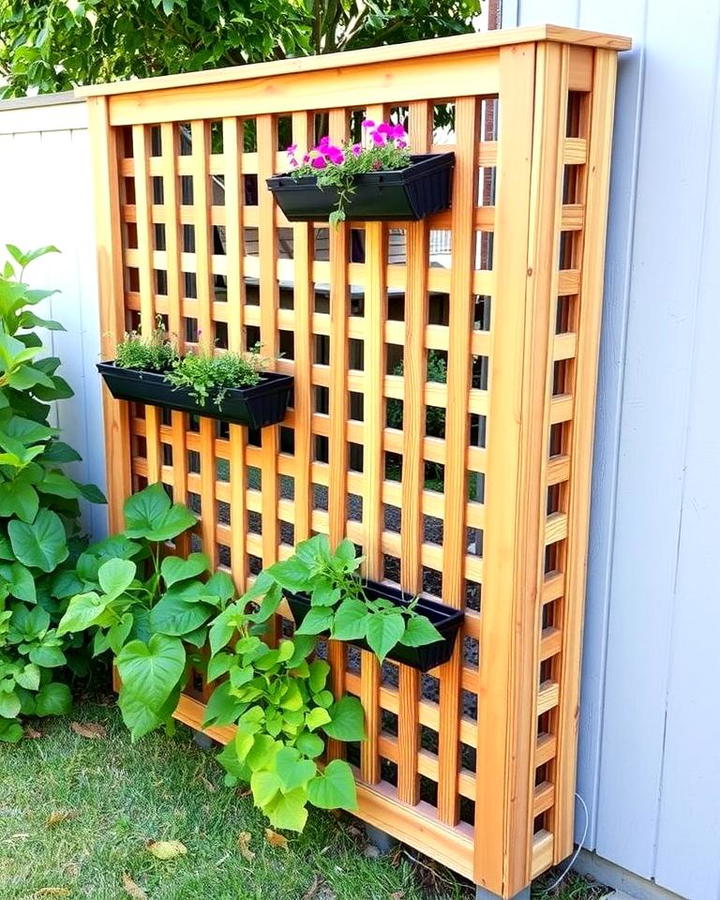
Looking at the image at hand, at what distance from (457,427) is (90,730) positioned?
1.52 m

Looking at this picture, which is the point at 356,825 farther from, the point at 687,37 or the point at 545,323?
the point at 687,37

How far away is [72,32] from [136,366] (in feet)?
10.5

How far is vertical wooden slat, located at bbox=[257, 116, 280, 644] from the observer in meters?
2.22

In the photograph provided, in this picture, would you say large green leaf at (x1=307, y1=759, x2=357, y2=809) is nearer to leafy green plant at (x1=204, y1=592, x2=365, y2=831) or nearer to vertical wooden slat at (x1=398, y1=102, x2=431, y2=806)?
leafy green plant at (x1=204, y1=592, x2=365, y2=831)

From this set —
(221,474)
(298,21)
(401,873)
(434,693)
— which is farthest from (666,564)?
(298,21)

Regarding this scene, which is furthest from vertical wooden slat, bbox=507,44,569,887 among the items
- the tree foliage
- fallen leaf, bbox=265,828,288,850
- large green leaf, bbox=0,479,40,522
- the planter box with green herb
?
the tree foliage

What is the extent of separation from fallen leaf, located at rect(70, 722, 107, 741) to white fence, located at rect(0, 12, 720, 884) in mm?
1365

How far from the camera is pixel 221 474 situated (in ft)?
14.2

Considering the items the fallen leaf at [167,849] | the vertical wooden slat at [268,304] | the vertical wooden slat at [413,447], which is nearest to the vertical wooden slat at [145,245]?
the vertical wooden slat at [268,304]

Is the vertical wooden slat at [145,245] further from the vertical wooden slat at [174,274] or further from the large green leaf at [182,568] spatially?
the large green leaf at [182,568]

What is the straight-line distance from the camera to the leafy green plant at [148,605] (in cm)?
232

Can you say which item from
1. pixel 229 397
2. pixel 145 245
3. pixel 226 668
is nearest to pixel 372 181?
pixel 229 397

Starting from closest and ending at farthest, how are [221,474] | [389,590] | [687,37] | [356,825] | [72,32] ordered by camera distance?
[687,37]
[389,590]
[356,825]
[221,474]
[72,32]

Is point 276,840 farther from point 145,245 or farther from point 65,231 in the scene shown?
point 65,231
